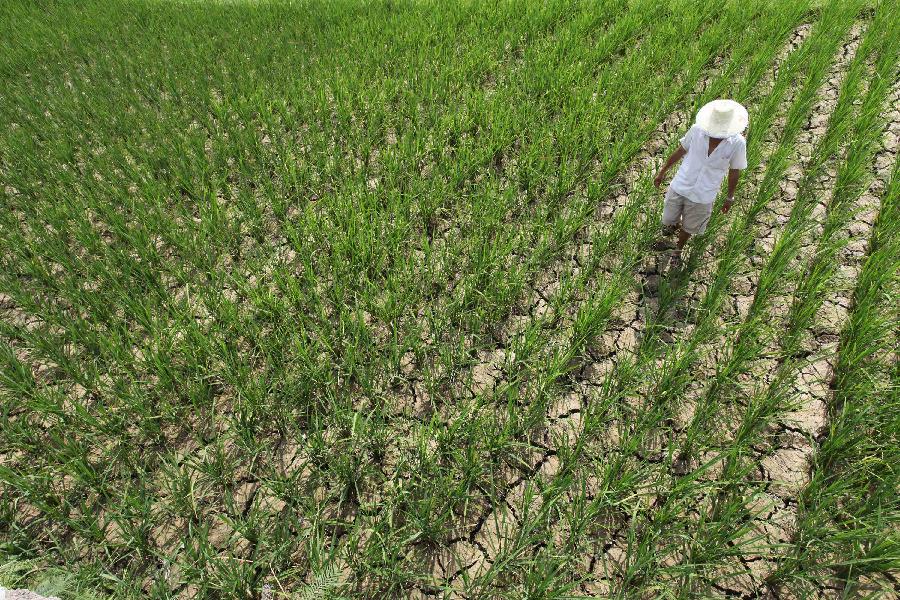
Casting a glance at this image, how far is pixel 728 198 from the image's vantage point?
2.23 m

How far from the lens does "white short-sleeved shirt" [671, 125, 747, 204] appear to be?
2.04 m

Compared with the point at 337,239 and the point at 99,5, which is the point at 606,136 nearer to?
the point at 337,239

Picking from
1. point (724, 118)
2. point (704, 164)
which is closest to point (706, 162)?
point (704, 164)

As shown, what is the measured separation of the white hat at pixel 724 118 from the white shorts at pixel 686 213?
A: 1.16 ft

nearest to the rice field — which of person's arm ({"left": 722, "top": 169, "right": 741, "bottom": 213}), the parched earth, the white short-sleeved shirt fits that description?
the parched earth

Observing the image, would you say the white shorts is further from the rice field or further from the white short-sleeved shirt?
the rice field

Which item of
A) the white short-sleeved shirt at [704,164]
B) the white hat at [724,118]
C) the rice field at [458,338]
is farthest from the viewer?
the white short-sleeved shirt at [704,164]

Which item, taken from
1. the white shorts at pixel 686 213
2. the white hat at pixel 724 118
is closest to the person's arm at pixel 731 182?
the white shorts at pixel 686 213

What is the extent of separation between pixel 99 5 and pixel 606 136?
8.54 meters

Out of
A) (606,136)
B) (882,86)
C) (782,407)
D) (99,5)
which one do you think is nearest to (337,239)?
(606,136)

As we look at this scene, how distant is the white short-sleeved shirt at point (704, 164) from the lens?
204 cm

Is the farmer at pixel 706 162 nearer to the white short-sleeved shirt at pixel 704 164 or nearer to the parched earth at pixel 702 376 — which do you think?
the white short-sleeved shirt at pixel 704 164

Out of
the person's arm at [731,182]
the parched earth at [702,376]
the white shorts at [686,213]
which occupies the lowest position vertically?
the parched earth at [702,376]

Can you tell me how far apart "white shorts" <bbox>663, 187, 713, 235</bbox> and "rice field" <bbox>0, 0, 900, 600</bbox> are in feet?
0.55
